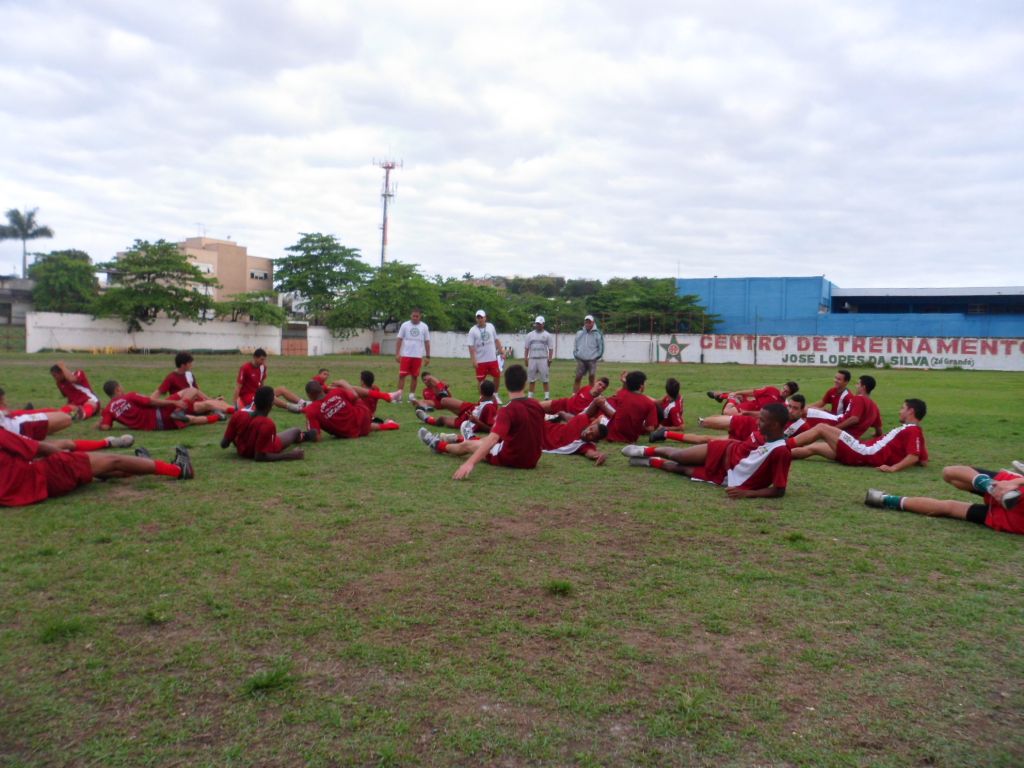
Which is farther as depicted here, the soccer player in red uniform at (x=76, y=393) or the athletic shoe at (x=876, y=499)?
the soccer player in red uniform at (x=76, y=393)

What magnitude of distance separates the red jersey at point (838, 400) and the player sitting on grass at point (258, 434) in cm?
805

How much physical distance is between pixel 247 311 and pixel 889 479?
5176 cm

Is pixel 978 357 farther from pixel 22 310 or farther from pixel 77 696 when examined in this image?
pixel 22 310

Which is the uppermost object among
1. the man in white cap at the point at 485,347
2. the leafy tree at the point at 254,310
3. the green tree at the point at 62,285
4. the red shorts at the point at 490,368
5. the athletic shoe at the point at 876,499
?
the green tree at the point at 62,285

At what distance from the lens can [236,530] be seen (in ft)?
18.4

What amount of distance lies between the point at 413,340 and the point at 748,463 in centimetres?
919

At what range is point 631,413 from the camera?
1022 cm

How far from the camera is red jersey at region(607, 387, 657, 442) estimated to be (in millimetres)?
10195

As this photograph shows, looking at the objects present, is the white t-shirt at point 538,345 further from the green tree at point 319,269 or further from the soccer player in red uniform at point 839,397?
the green tree at point 319,269

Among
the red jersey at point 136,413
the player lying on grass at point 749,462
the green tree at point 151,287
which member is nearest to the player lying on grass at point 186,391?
the red jersey at point 136,413

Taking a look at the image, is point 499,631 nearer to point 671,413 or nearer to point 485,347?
point 671,413

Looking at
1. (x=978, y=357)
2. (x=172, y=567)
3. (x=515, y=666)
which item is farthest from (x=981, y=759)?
(x=978, y=357)

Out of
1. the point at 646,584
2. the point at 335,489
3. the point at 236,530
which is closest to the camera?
the point at 646,584

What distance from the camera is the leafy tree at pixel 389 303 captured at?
5684 centimetres
